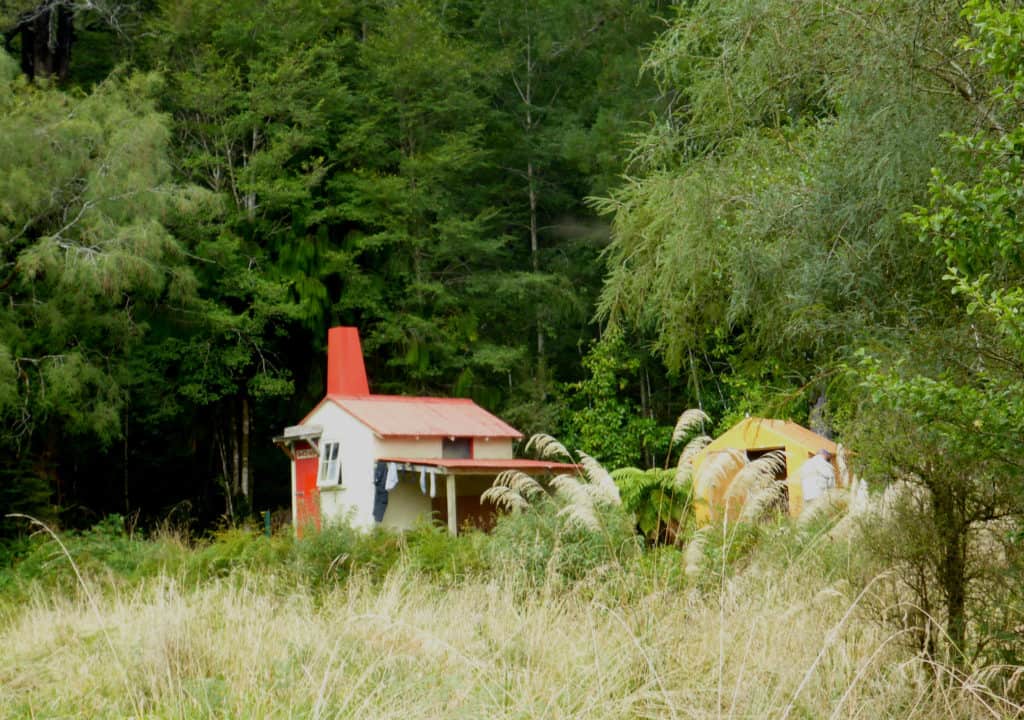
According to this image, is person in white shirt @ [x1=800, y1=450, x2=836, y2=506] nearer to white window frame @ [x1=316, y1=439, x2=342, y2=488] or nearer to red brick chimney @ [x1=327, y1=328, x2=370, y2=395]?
white window frame @ [x1=316, y1=439, x2=342, y2=488]

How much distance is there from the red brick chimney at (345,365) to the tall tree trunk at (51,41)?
764cm

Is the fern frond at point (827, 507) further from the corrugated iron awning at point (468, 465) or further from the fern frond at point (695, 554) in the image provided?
the corrugated iron awning at point (468, 465)

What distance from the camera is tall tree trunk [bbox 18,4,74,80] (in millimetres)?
22547

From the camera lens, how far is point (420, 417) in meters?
20.1

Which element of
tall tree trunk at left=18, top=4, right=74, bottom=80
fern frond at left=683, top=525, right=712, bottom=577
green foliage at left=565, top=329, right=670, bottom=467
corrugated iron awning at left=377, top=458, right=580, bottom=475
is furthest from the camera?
green foliage at left=565, top=329, right=670, bottom=467

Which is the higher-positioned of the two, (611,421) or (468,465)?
(611,421)

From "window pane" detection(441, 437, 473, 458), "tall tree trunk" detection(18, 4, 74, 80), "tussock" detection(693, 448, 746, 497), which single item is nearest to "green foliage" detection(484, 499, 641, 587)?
"tussock" detection(693, 448, 746, 497)

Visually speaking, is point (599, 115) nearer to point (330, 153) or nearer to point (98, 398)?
point (330, 153)

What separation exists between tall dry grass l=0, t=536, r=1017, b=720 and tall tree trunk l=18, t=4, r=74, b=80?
18216 millimetres

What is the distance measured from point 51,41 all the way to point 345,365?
862cm

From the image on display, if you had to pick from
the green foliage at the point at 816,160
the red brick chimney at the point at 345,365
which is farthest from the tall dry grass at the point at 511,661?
the red brick chimney at the point at 345,365

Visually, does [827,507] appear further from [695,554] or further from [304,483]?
[304,483]

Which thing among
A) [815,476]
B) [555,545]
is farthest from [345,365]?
[555,545]

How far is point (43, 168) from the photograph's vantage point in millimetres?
17688
